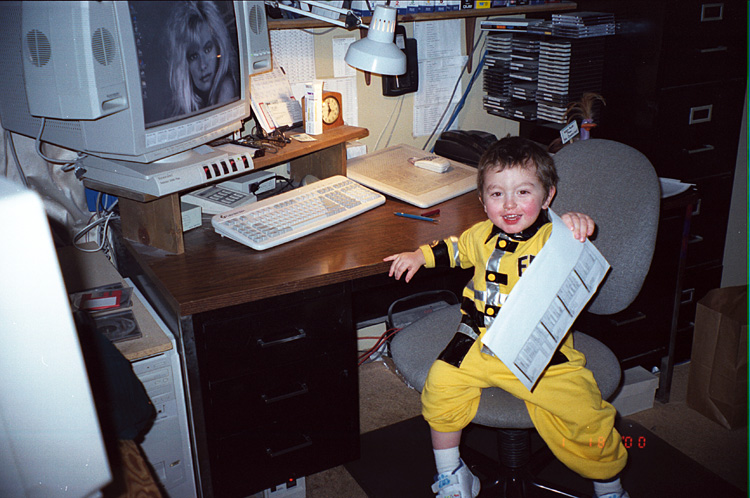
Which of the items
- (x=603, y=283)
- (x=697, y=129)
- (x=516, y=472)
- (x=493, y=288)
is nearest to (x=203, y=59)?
(x=493, y=288)

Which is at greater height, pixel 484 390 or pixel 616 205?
pixel 616 205

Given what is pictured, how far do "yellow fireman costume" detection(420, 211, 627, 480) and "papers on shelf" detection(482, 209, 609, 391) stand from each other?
93 millimetres

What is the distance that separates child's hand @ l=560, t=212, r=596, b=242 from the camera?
53.7 inches

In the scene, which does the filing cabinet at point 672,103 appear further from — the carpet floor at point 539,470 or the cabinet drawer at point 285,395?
the cabinet drawer at point 285,395

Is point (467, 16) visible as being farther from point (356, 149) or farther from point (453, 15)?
point (356, 149)

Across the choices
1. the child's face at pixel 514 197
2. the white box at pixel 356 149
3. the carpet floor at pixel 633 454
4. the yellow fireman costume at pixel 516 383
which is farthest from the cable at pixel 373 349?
the child's face at pixel 514 197

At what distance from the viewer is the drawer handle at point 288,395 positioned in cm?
148

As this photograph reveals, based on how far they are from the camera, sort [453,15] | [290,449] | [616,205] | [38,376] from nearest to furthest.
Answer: [38,376] → [616,205] → [290,449] → [453,15]

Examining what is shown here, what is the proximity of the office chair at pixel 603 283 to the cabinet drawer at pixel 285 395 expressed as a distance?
156mm

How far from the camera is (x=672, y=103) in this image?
6.82ft

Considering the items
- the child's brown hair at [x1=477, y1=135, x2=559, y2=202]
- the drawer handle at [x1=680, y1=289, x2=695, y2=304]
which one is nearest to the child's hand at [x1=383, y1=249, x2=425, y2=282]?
the child's brown hair at [x1=477, y1=135, x2=559, y2=202]

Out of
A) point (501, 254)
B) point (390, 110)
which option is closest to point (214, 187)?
point (390, 110)

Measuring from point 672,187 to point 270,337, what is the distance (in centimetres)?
132

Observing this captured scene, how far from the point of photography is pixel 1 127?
1674 mm
